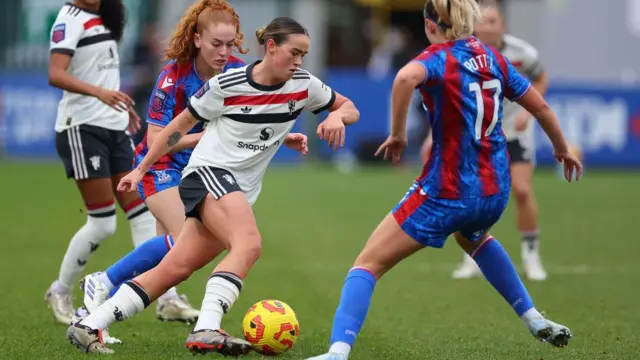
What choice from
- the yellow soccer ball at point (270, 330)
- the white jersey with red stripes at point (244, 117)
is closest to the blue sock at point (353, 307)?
the yellow soccer ball at point (270, 330)

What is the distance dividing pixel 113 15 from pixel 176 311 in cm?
210

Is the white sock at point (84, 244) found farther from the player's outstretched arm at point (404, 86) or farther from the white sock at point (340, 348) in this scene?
the player's outstretched arm at point (404, 86)

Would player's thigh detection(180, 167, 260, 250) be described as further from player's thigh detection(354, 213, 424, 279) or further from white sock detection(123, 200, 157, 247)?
white sock detection(123, 200, 157, 247)

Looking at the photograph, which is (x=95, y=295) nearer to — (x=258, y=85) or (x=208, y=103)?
(x=208, y=103)

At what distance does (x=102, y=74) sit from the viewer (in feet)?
25.3

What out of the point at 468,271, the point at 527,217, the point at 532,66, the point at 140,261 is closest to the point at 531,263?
the point at 527,217

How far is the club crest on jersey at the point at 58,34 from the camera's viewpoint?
749cm

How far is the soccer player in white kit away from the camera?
227 inches

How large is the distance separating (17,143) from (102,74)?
1530 cm

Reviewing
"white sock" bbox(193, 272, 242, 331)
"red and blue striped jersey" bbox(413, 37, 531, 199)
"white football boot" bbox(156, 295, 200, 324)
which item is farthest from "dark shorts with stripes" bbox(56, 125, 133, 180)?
"red and blue striped jersey" bbox(413, 37, 531, 199)

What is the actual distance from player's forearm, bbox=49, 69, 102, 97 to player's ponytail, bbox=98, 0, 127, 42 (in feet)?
1.68

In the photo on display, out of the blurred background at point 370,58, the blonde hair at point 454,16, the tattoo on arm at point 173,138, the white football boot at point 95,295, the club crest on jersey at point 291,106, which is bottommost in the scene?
the blurred background at point 370,58

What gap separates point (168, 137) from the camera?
5.90 meters

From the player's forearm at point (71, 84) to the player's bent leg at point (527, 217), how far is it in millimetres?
3992
